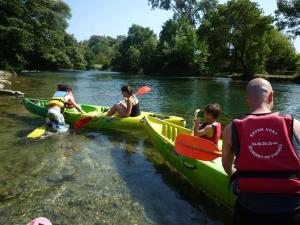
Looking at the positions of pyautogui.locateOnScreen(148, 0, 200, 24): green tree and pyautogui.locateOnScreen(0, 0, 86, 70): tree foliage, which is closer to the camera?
pyautogui.locateOnScreen(0, 0, 86, 70): tree foliage

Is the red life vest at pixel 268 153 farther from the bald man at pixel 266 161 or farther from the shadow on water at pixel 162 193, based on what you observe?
the shadow on water at pixel 162 193

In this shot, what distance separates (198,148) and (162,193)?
1.55m

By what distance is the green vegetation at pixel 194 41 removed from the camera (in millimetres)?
35594

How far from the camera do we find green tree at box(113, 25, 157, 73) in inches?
2278

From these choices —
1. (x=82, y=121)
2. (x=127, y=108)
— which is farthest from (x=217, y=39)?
(x=82, y=121)

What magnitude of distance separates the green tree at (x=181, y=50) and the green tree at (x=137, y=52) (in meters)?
3.78

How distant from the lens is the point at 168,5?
60969 millimetres

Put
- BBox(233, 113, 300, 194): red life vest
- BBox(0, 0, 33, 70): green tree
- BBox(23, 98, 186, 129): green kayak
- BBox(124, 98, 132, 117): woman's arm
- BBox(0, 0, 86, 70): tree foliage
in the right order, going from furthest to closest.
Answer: BBox(0, 0, 86, 70): tree foliage < BBox(0, 0, 33, 70): green tree < BBox(124, 98, 132, 117): woman's arm < BBox(23, 98, 186, 129): green kayak < BBox(233, 113, 300, 194): red life vest

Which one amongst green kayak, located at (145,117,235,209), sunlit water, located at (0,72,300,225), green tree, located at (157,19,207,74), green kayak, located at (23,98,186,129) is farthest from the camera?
green tree, located at (157,19,207,74)

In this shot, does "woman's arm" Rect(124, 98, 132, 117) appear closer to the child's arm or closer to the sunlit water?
the sunlit water

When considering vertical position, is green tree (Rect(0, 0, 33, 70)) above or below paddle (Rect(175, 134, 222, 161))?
above

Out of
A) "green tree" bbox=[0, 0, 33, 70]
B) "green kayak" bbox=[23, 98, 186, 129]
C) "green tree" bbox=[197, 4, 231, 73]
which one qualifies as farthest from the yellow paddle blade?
"green tree" bbox=[197, 4, 231, 73]

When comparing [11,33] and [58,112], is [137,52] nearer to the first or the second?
[11,33]

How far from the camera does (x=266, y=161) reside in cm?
268
